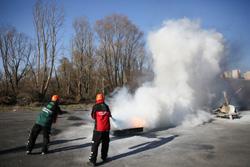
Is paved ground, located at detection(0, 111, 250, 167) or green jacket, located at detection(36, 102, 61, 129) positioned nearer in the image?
paved ground, located at detection(0, 111, 250, 167)

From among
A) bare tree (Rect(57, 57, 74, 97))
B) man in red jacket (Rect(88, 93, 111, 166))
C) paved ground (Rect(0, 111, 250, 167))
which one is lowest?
paved ground (Rect(0, 111, 250, 167))

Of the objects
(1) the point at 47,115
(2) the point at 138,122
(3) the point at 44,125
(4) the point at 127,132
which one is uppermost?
(1) the point at 47,115

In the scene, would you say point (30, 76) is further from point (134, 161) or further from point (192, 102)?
point (134, 161)

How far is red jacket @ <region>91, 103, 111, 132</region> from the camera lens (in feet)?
18.0

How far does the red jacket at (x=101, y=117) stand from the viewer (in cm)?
548

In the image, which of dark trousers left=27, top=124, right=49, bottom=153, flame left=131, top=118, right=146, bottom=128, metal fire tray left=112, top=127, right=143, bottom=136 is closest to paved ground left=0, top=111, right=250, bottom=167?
dark trousers left=27, top=124, right=49, bottom=153

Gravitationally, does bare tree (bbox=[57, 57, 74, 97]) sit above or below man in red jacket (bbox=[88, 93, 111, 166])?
above

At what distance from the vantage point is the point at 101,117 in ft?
18.1

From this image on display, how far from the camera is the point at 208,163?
17.6ft

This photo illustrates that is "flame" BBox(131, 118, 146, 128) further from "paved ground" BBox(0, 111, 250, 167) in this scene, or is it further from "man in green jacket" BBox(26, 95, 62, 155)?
"man in green jacket" BBox(26, 95, 62, 155)

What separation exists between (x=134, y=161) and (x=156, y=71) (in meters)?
8.32

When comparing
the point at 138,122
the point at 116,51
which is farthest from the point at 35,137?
the point at 116,51

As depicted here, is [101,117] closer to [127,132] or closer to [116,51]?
[127,132]

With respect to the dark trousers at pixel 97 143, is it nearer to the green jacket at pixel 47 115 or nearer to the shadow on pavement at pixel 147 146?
the shadow on pavement at pixel 147 146
